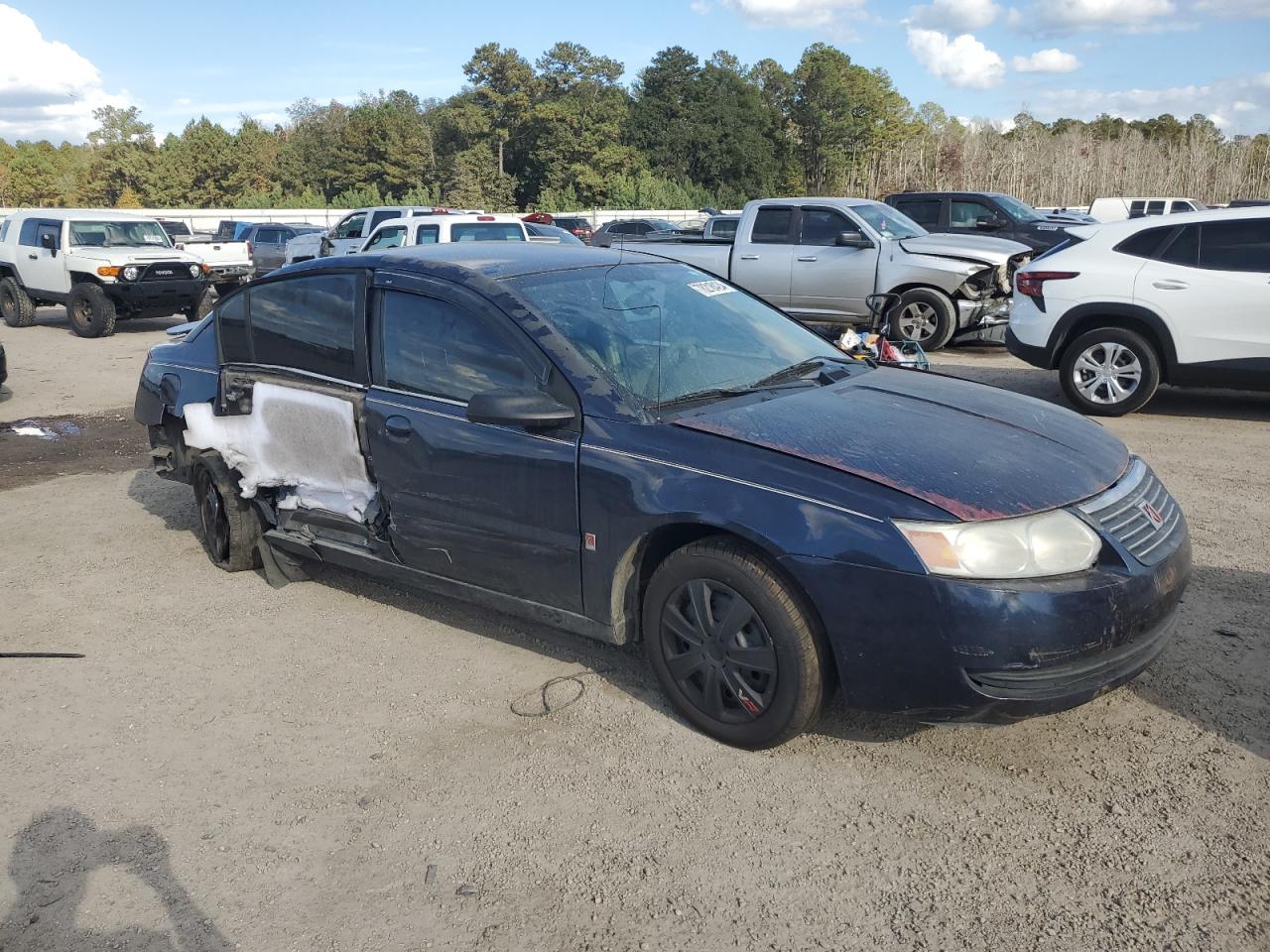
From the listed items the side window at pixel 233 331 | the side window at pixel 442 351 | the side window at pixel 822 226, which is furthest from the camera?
the side window at pixel 822 226

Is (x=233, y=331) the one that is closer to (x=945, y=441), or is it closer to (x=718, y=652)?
(x=718, y=652)

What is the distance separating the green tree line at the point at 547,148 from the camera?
62.3 metres

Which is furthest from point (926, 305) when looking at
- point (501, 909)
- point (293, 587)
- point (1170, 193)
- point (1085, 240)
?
point (1170, 193)

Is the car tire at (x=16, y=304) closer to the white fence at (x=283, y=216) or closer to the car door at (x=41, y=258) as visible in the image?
the car door at (x=41, y=258)

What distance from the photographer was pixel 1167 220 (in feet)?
27.6

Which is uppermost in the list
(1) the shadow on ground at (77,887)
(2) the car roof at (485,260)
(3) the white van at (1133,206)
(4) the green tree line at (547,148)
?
(4) the green tree line at (547,148)

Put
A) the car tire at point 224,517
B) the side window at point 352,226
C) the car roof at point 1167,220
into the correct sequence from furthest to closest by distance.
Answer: the side window at point 352,226
the car roof at point 1167,220
the car tire at point 224,517

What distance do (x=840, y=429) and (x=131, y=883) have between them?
2.66m

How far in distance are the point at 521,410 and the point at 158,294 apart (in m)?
14.6

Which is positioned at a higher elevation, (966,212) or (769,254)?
(966,212)

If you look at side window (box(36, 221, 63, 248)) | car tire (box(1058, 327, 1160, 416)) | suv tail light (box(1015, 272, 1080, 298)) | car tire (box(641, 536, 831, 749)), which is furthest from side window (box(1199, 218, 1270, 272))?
side window (box(36, 221, 63, 248))

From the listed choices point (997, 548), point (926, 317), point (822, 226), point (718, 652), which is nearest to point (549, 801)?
point (718, 652)

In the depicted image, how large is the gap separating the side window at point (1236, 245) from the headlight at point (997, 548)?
20.2 feet

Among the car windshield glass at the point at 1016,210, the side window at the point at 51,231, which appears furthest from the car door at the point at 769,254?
the side window at the point at 51,231
